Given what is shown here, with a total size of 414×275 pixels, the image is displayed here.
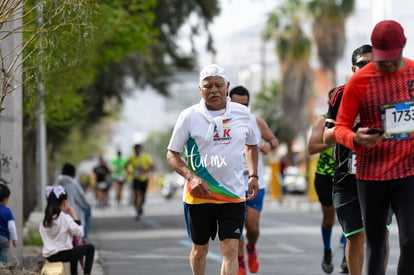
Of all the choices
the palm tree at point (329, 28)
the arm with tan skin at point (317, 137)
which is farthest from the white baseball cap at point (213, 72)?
the palm tree at point (329, 28)

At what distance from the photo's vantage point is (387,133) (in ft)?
22.9

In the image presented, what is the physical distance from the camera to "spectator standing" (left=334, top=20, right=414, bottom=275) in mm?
6949

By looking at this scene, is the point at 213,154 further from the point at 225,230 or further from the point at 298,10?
the point at 298,10

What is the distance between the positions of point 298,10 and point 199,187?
48.3 meters

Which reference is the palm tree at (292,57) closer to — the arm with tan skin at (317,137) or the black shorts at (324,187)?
the black shorts at (324,187)

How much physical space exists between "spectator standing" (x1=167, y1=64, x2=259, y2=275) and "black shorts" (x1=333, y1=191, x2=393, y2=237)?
0.85 metres

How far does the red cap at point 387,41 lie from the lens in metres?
6.76

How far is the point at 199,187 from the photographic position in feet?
27.6

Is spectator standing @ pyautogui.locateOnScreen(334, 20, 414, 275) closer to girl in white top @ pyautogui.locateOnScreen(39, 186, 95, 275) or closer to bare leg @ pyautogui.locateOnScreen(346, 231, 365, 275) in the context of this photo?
bare leg @ pyautogui.locateOnScreen(346, 231, 365, 275)

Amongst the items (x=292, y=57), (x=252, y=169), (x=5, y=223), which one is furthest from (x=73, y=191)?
(x=292, y=57)

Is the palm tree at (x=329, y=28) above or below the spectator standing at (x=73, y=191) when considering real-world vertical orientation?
above

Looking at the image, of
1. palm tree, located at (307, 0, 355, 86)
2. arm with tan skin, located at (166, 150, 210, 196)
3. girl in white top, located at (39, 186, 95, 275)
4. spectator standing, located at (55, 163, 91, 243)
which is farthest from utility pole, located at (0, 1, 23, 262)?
palm tree, located at (307, 0, 355, 86)

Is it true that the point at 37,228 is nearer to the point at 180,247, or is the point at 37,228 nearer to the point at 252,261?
the point at 180,247

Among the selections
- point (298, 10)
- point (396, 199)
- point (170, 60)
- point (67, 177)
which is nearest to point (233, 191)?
point (396, 199)
